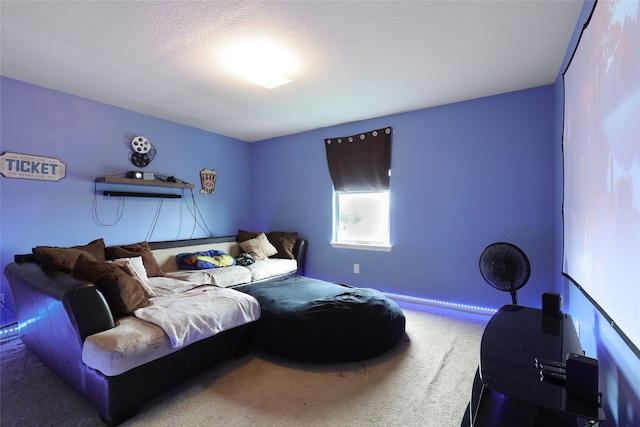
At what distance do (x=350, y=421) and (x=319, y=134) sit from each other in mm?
3761

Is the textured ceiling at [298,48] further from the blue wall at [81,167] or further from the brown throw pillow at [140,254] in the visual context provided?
the brown throw pillow at [140,254]

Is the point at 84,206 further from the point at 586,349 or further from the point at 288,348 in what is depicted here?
the point at 586,349

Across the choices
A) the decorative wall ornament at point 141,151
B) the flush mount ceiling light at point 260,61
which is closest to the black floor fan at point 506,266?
the flush mount ceiling light at point 260,61

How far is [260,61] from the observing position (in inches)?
95.0

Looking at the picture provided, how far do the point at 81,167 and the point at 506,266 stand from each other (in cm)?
439

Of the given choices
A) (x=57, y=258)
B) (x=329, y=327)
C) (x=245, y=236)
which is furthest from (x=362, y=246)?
(x=57, y=258)

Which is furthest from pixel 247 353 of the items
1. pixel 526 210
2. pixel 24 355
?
pixel 526 210

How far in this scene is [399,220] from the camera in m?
3.79

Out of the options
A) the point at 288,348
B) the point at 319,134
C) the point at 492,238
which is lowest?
the point at 288,348

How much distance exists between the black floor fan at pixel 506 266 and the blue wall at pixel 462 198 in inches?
29.6

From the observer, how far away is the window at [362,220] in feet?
13.2

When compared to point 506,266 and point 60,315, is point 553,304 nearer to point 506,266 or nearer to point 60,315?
point 506,266

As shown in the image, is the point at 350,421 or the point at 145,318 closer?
the point at 350,421

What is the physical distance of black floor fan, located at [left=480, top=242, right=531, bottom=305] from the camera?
2398mm
